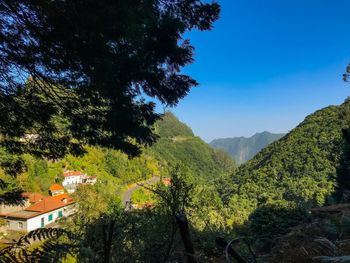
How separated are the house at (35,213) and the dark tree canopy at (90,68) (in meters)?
25.0

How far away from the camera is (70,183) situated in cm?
5284

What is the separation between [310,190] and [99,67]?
44.5 meters

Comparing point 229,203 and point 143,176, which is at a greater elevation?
point 143,176

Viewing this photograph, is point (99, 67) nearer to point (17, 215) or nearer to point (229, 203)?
point (17, 215)

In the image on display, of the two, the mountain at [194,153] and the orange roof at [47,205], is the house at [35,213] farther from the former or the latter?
the mountain at [194,153]

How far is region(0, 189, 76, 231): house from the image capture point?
1207 inches

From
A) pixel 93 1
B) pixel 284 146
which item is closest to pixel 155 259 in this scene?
pixel 93 1

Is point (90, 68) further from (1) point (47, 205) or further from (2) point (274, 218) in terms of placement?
(1) point (47, 205)

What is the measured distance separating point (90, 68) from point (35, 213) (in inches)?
1334

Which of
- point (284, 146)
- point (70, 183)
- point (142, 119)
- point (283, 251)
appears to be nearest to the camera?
point (283, 251)

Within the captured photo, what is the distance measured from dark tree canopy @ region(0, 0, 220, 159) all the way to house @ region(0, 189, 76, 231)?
81.9ft

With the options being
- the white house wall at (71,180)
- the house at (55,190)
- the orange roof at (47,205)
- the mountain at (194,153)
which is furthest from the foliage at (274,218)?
the mountain at (194,153)

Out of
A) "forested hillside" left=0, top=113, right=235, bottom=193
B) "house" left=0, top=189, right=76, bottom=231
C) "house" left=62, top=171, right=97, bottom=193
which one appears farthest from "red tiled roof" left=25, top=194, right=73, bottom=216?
"house" left=62, top=171, right=97, bottom=193

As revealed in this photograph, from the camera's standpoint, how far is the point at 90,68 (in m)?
3.56
